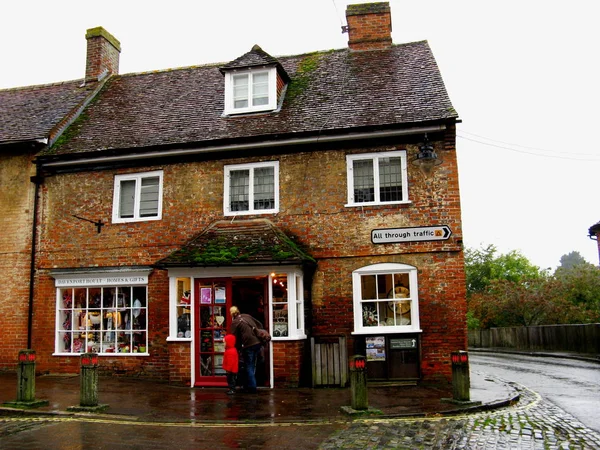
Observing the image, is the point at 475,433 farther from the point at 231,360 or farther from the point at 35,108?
the point at 35,108

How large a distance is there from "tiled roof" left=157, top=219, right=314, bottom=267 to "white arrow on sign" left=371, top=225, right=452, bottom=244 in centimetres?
170

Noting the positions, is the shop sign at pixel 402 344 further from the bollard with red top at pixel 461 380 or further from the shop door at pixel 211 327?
the shop door at pixel 211 327

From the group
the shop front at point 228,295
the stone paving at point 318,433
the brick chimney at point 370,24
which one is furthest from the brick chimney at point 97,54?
the stone paving at point 318,433

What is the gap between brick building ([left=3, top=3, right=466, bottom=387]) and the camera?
1323 centimetres

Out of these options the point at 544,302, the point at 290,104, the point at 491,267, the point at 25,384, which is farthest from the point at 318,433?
the point at 491,267

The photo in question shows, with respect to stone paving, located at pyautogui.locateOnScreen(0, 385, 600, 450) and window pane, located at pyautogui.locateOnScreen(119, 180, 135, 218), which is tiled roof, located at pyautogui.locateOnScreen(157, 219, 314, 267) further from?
stone paving, located at pyautogui.locateOnScreen(0, 385, 600, 450)

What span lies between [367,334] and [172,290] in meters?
4.57

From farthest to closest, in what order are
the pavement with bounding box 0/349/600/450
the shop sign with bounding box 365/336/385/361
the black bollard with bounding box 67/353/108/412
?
the shop sign with bounding box 365/336/385/361 < the black bollard with bounding box 67/353/108/412 < the pavement with bounding box 0/349/600/450

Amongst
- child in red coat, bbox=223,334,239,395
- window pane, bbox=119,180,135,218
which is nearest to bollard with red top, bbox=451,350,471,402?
child in red coat, bbox=223,334,239,395

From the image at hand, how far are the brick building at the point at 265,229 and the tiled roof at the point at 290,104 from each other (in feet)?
0.24

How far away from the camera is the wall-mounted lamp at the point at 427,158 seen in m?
12.9

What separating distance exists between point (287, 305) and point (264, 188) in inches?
127

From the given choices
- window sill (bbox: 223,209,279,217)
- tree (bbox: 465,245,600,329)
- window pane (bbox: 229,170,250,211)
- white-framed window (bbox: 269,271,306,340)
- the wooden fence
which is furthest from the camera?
tree (bbox: 465,245,600,329)

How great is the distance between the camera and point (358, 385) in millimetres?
9445
